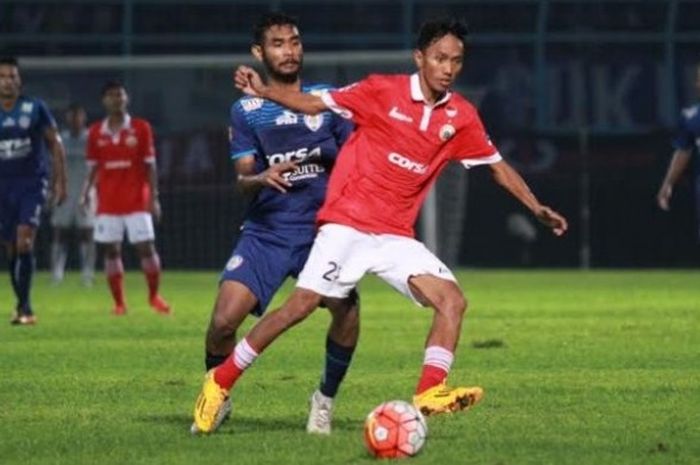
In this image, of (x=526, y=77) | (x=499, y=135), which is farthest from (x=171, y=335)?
(x=526, y=77)

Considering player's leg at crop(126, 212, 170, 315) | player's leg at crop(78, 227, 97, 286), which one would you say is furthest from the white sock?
player's leg at crop(78, 227, 97, 286)

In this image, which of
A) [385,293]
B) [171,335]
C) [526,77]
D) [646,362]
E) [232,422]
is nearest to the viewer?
[232,422]

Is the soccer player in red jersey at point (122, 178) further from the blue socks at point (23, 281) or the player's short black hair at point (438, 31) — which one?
the player's short black hair at point (438, 31)

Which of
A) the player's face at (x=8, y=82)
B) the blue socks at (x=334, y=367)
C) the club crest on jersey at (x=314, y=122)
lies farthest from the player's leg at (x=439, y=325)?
the player's face at (x=8, y=82)

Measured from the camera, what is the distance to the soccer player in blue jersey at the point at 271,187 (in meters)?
11.5

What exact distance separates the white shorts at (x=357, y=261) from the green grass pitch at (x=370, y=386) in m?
0.68

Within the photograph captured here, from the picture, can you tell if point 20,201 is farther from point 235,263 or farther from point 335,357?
point 335,357

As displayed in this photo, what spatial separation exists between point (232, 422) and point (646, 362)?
4.43 metres

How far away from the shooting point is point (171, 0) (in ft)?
117

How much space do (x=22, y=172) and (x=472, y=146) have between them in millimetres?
9874

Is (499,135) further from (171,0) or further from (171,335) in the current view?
(171,335)

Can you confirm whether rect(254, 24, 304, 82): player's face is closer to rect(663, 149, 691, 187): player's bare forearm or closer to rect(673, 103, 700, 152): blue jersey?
rect(663, 149, 691, 187): player's bare forearm

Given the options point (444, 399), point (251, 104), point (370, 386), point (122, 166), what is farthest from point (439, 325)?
point (122, 166)

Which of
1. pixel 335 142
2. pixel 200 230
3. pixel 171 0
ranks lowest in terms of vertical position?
pixel 200 230
